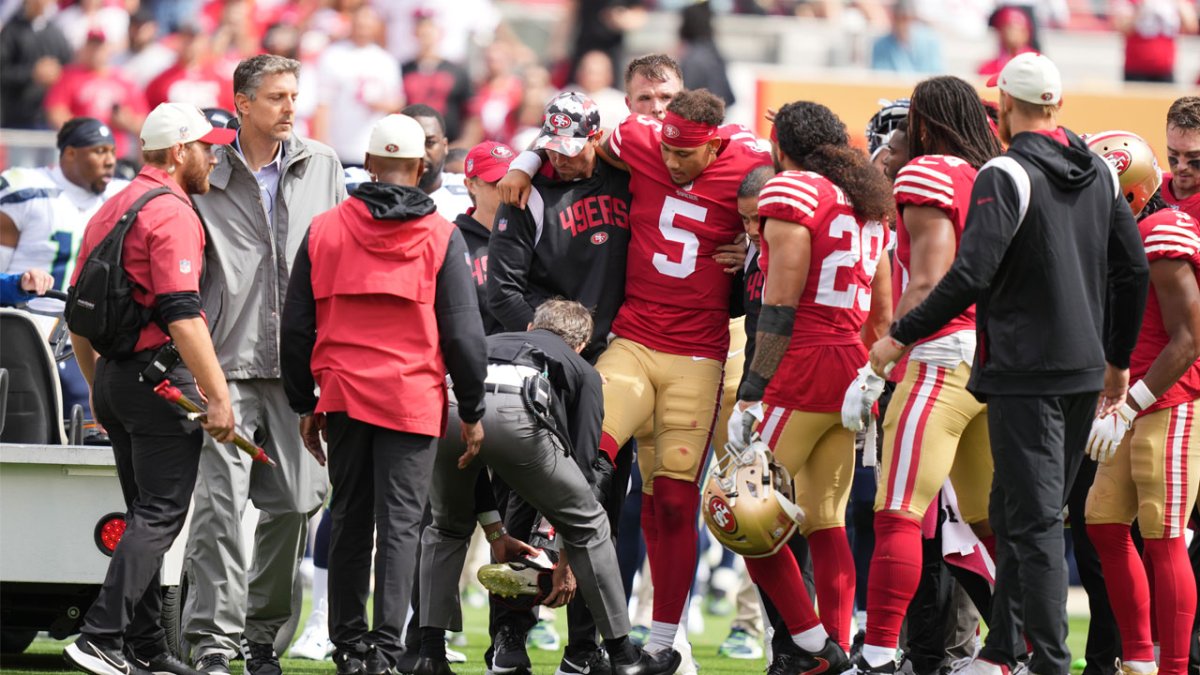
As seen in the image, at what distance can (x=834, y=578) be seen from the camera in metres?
6.59

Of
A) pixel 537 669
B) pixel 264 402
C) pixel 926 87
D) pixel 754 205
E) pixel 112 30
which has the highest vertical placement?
pixel 112 30

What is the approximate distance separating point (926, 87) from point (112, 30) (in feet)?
37.5

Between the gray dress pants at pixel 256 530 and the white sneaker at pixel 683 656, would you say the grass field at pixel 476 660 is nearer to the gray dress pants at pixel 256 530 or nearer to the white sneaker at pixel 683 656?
the white sneaker at pixel 683 656

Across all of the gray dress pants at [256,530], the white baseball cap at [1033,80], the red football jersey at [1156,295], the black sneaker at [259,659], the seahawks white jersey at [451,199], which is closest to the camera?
the white baseball cap at [1033,80]

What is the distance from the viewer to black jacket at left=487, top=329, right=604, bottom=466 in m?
6.45

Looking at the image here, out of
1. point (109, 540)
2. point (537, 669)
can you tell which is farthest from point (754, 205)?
point (109, 540)

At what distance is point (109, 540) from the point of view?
6.68 metres

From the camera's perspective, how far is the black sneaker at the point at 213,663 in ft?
21.0

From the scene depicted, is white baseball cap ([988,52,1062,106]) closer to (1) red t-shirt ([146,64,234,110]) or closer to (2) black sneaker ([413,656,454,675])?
(2) black sneaker ([413,656,454,675])

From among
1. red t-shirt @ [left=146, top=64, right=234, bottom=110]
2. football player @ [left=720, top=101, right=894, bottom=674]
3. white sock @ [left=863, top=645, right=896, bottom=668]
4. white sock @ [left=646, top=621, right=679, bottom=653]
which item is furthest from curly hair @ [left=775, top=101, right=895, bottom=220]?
red t-shirt @ [left=146, top=64, right=234, bottom=110]

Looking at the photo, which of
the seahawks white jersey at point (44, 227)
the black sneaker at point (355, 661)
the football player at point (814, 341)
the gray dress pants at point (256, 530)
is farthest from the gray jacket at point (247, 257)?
the seahawks white jersey at point (44, 227)

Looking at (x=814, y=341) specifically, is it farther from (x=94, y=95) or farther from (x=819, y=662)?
(x=94, y=95)

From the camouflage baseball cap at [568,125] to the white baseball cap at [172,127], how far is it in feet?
4.47

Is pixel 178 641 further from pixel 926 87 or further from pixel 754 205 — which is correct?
pixel 926 87
